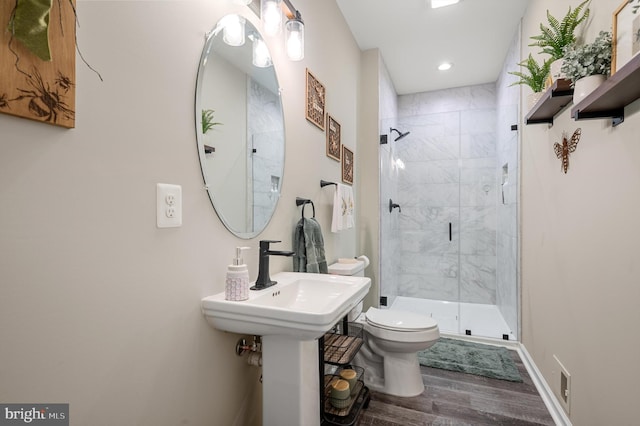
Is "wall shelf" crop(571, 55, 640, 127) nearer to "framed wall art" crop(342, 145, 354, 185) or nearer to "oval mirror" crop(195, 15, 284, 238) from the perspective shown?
"oval mirror" crop(195, 15, 284, 238)

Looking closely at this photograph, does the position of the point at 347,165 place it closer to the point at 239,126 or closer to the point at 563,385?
the point at 239,126

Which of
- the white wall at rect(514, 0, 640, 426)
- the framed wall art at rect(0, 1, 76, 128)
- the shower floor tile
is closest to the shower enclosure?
the shower floor tile

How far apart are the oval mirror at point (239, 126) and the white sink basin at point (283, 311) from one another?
29 cm

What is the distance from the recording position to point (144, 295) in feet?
2.99

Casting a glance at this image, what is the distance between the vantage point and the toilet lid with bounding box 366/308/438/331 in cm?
198

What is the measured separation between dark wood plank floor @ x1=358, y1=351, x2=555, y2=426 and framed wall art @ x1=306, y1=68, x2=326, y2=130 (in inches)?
68.2

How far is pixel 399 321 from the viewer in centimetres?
208

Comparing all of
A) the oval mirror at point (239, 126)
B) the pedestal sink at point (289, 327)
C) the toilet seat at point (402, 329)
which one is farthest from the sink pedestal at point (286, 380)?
the toilet seat at point (402, 329)

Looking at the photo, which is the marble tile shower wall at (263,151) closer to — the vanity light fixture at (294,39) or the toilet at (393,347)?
the vanity light fixture at (294,39)

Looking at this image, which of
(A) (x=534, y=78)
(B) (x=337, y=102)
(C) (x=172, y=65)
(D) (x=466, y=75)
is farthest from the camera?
(D) (x=466, y=75)

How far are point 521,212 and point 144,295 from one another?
8.79 feet

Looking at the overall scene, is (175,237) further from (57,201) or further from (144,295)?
(57,201)

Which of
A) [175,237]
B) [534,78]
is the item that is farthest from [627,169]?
[175,237]

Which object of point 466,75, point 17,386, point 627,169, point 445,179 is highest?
point 466,75
